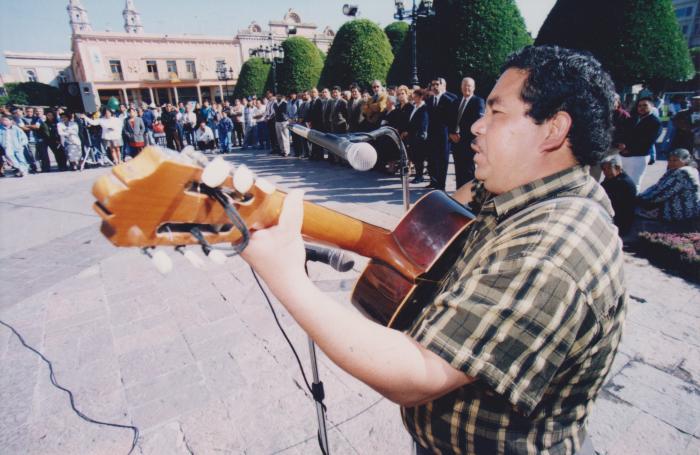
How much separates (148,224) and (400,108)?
26.4ft

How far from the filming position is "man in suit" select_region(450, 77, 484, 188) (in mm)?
6578

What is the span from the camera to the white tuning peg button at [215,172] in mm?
793

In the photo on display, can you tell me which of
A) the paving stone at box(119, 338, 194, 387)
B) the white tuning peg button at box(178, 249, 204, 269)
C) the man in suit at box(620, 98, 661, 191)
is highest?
the white tuning peg button at box(178, 249, 204, 269)

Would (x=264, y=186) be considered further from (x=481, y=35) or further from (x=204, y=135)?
(x=204, y=135)

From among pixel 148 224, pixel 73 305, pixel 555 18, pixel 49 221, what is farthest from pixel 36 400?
pixel 555 18

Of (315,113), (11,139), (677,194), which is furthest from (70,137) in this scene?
(677,194)

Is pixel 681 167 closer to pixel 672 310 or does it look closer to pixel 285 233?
pixel 672 310

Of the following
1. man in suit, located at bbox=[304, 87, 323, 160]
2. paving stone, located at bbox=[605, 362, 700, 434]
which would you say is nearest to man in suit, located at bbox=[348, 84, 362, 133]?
man in suit, located at bbox=[304, 87, 323, 160]

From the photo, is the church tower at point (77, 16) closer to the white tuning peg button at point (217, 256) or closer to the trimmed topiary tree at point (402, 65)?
the trimmed topiary tree at point (402, 65)

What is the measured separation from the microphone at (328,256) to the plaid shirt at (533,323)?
482 mm

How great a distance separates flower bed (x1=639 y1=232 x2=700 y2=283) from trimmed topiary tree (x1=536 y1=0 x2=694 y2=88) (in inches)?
324

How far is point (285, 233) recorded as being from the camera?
0.89 m

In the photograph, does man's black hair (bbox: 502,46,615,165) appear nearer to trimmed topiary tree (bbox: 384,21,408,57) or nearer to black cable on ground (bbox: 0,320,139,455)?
black cable on ground (bbox: 0,320,139,455)

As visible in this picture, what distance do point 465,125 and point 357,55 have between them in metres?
11.8
